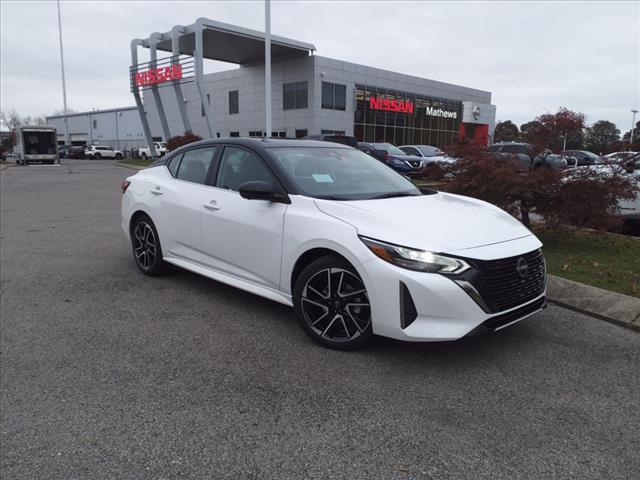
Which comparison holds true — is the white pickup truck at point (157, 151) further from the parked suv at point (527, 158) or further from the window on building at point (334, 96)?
the parked suv at point (527, 158)

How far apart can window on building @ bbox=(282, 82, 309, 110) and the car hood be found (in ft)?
134

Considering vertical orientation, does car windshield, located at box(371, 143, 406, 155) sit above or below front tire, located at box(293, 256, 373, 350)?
above

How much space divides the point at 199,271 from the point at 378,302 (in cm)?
227

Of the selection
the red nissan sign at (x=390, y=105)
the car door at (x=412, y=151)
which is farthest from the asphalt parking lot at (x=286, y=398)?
the red nissan sign at (x=390, y=105)

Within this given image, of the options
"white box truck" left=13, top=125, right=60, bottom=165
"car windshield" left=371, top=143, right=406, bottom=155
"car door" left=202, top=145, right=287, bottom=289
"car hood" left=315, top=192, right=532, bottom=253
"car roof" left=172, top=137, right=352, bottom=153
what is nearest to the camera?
"car hood" left=315, top=192, right=532, bottom=253

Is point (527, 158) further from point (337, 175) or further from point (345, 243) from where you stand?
point (345, 243)

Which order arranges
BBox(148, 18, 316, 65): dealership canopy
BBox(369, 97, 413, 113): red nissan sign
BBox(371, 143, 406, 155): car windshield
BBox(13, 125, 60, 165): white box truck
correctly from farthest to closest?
BBox(369, 97, 413, 113): red nissan sign → BBox(13, 125, 60, 165): white box truck → BBox(148, 18, 316, 65): dealership canopy → BBox(371, 143, 406, 155): car windshield

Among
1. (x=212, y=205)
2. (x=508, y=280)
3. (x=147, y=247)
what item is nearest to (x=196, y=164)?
(x=212, y=205)

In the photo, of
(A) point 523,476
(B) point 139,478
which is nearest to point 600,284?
(A) point 523,476

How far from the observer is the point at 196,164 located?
215 inches

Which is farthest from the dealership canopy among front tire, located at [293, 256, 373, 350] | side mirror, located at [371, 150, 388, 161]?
front tire, located at [293, 256, 373, 350]

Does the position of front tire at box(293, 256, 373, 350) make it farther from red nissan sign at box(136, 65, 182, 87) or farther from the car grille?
red nissan sign at box(136, 65, 182, 87)

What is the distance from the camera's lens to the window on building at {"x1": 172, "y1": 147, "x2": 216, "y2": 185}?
528 cm

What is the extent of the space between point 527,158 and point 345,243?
4.81 metres
